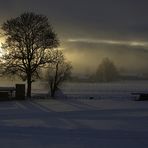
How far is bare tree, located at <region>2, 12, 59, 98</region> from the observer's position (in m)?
55.8

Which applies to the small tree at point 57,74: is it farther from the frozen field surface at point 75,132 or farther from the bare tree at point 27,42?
the frozen field surface at point 75,132

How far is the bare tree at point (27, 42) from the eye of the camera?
5584 centimetres

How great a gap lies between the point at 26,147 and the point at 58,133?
399 centimetres

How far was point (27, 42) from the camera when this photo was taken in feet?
184

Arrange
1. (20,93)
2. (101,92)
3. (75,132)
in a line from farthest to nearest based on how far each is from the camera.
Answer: (101,92), (20,93), (75,132)

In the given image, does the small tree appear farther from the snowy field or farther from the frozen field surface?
the frozen field surface

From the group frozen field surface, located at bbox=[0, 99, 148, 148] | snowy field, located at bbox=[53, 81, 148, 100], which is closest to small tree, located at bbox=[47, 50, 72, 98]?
snowy field, located at bbox=[53, 81, 148, 100]

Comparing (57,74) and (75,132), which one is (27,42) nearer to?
(57,74)

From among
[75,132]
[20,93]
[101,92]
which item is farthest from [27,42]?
[75,132]

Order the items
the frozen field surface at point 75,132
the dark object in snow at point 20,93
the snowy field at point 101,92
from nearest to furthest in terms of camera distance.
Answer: the frozen field surface at point 75,132 → the dark object in snow at point 20,93 → the snowy field at point 101,92

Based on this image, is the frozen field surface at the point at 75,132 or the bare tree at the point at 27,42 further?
the bare tree at the point at 27,42

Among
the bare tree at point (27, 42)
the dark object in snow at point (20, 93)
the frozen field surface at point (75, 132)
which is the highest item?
the bare tree at point (27, 42)

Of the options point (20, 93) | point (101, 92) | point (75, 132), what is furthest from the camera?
point (101, 92)

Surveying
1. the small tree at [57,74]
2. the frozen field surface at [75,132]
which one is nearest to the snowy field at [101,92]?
the small tree at [57,74]
